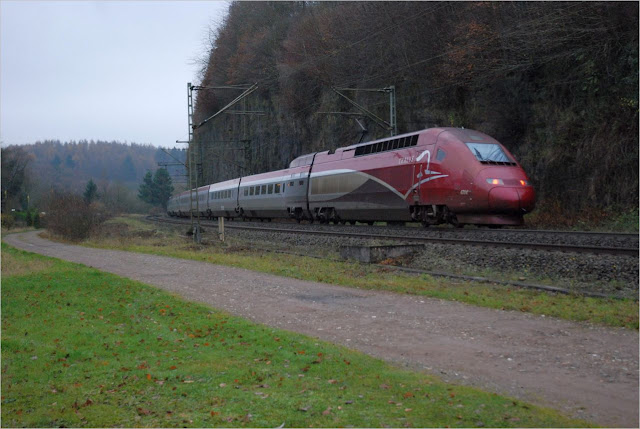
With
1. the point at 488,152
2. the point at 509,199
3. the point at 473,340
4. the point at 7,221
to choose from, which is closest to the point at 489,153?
the point at 488,152

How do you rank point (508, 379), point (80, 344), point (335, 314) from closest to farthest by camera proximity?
1. point (508, 379)
2. point (80, 344)
3. point (335, 314)

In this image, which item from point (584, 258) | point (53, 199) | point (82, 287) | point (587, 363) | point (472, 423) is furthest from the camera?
point (53, 199)

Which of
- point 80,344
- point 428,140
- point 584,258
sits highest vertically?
point 428,140

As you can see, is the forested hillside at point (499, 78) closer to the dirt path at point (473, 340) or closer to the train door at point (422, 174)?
the train door at point (422, 174)

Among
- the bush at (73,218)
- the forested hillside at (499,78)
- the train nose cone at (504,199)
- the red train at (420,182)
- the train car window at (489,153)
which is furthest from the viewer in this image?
the bush at (73,218)

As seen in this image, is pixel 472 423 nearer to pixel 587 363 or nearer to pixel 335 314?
pixel 587 363

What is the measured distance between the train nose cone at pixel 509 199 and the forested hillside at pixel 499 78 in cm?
572

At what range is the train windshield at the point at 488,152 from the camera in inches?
814

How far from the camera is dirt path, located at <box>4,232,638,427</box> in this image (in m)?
6.16

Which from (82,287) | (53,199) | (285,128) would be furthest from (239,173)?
(82,287)

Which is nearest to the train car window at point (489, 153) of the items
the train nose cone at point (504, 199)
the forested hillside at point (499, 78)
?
the train nose cone at point (504, 199)

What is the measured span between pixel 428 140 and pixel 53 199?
2928cm

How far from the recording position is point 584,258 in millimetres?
12914

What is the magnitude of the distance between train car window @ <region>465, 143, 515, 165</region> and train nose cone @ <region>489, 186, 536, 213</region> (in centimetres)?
125
